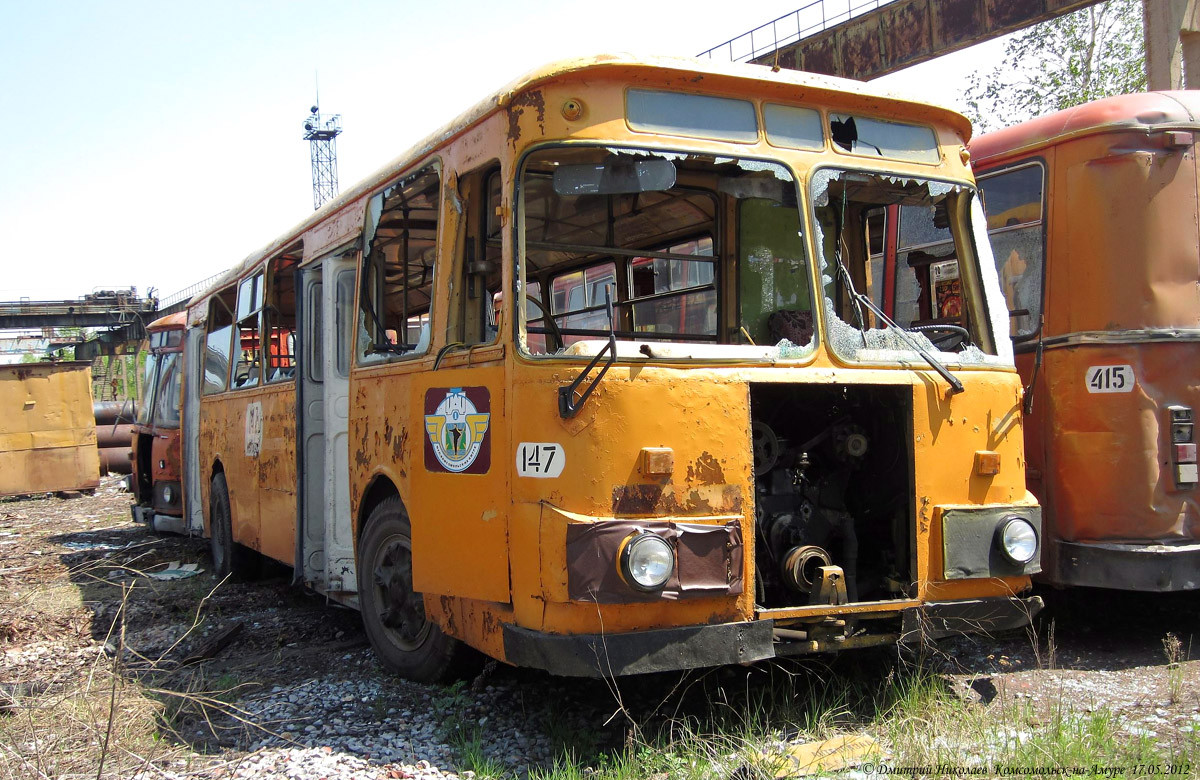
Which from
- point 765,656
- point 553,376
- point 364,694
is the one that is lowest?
point 364,694

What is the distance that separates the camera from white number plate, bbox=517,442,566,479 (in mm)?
3770

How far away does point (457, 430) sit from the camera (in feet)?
14.0

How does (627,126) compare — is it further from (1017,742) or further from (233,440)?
(233,440)

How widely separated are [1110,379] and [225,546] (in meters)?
7.25

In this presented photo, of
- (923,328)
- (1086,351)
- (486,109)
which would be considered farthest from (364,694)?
(1086,351)

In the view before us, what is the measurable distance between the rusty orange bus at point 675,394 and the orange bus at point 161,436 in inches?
249

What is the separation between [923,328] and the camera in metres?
4.75

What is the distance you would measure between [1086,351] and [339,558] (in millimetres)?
4601

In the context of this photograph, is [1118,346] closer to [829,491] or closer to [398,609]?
[829,491]

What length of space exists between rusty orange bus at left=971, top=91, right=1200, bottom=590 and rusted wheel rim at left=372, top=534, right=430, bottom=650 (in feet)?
11.1

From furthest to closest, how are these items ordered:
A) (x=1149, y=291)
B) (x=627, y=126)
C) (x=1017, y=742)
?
(x=1149, y=291) < (x=627, y=126) < (x=1017, y=742)

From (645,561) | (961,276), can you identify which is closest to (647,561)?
(645,561)

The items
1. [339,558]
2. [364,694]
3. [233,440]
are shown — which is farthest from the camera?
[233,440]

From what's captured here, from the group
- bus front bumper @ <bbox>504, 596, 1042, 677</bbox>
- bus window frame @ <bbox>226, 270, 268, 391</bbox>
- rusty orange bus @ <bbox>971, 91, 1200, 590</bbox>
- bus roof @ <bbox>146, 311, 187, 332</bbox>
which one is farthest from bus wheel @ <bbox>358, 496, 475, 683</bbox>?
bus roof @ <bbox>146, 311, 187, 332</bbox>
